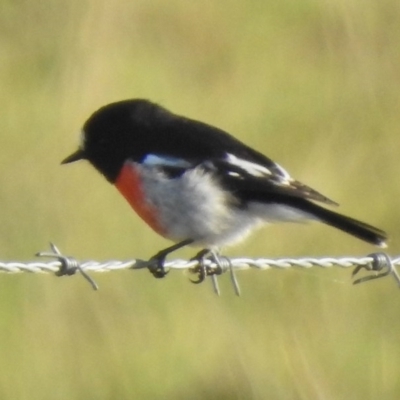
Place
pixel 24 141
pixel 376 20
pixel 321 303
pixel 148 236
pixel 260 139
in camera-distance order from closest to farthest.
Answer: pixel 321 303, pixel 148 236, pixel 24 141, pixel 260 139, pixel 376 20

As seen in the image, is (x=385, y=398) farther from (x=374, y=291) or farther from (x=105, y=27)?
(x=105, y=27)

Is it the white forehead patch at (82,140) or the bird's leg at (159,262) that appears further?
the white forehead patch at (82,140)

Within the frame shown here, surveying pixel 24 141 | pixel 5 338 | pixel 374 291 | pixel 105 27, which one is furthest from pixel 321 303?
pixel 105 27

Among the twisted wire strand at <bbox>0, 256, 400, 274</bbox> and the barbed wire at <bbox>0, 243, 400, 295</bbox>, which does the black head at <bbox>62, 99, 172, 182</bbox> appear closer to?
the barbed wire at <bbox>0, 243, 400, 295</bbox>

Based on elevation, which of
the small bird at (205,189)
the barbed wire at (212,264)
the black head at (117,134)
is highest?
the black head at (117,134)

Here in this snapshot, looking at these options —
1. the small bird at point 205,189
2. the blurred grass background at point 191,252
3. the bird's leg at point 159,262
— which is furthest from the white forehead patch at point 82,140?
the blurred grass background at point 191,252

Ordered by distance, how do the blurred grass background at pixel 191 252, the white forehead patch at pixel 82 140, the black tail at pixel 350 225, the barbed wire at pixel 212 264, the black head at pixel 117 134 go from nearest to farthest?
the barbed wire at pixel 212 264, the black tail at pixel 350 225, the black head at pixel 117 134, the white forehead patch at pixel 82 140, the blurred grass background at pixel 191 252

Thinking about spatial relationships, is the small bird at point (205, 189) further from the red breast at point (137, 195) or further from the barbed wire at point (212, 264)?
the barbed wire at point (212, 264)
